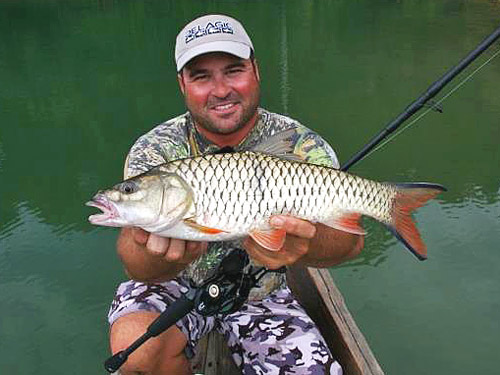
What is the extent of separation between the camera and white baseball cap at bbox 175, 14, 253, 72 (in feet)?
8.04

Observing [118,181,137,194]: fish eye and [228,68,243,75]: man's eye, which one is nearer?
[118,181,137,194]: fish eye

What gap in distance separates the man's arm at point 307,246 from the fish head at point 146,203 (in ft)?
1.09

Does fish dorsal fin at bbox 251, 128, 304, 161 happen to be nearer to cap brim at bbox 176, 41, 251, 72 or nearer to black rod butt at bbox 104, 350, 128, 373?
cap brim at bbox 176, 41, 251, 72

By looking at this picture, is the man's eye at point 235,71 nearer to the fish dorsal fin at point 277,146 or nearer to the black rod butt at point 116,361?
the fish dorsal fin at point 277,146

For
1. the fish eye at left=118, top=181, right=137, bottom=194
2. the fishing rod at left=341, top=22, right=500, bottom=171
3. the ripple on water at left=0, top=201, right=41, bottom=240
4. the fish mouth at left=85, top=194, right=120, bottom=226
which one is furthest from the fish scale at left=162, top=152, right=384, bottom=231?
the ripple on water at left=0, top=201, right=41, bottom=240

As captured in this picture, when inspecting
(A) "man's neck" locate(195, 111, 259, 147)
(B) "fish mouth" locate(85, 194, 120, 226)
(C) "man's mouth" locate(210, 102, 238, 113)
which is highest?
(C) "man's mouth" locate(210, 102, 238, 113)

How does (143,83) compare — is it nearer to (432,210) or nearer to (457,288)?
(432,210)

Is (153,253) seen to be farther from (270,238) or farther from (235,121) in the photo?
(235,121)

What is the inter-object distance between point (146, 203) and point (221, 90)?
72cm

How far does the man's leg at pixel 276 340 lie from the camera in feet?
8.03

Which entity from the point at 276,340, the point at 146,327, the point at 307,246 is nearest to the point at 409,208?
the point at 307,246

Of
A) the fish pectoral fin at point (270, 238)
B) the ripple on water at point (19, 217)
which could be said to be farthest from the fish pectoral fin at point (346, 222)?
the ripple on water at point (19, 217)

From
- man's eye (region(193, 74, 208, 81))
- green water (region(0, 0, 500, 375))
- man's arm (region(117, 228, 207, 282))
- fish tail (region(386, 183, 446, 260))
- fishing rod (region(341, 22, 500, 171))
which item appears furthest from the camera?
green water (region(0, 0, 500, 375))

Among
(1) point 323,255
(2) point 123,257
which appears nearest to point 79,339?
(2) point 123,257
